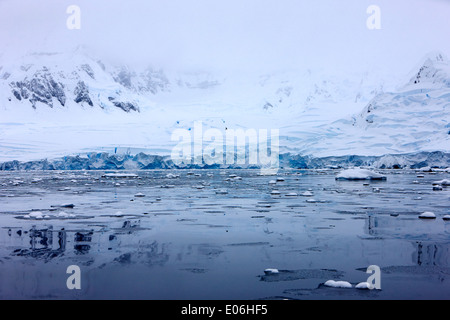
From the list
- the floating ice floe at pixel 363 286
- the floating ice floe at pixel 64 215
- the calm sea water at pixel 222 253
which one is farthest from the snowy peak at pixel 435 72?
the floating ice floe at pixel 363 286

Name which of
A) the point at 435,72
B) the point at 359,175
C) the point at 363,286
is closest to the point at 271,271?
the point at 363,286

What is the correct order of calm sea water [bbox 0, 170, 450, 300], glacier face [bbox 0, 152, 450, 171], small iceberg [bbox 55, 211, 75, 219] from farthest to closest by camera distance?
glacier face [bbox 0, 152, 450, 171], small iceberg [bbox 55, 211, 75, 219], calm sea water [bbox 0, 170, 450, 300]

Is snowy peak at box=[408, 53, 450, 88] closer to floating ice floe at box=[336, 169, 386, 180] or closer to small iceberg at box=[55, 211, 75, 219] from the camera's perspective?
floating ice floe at box=[336, 169, 386, 180]

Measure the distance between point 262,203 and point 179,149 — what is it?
5184 cm

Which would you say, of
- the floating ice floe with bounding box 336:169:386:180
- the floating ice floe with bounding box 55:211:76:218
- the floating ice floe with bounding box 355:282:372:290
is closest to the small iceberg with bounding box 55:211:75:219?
the floating ice floe with bounding box 55:211:76:218

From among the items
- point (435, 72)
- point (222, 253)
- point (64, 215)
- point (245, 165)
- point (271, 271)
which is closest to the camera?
point (271, 271)

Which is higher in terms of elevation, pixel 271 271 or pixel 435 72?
pixel 435 72

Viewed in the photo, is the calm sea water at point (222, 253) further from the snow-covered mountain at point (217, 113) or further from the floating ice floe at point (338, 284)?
the snow-covered mountain at point (217, 113)

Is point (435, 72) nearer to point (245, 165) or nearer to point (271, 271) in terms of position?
point (245, 165)

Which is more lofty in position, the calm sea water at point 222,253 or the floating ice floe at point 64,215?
the floating ice floe at point 64,215

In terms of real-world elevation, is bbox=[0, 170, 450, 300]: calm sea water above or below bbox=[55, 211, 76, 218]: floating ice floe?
below

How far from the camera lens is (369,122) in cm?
5825

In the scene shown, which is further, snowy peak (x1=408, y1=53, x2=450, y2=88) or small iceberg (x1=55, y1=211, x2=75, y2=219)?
snowy peak (x1=408, y1=53, x2=450, y2=88)
